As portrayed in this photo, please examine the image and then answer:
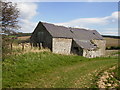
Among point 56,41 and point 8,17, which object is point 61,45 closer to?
point 56,41

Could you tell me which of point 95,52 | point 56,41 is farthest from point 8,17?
point 95,52

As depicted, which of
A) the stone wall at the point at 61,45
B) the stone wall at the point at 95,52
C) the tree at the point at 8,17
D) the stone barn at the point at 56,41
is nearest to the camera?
the tree at the point at 8,17

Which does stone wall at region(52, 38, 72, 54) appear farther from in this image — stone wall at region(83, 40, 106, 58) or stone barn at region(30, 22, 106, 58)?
stone wall at region(83, 40, 106, 58)

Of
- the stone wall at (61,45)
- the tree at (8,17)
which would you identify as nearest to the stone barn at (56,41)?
the stone wall at (61,45)

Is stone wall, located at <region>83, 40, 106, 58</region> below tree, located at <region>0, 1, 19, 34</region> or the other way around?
below

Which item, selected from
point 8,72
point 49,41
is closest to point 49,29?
point 49,41

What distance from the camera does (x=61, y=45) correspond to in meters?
23.8

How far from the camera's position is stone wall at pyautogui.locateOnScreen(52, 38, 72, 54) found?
22.4 m

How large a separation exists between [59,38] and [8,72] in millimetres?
15060

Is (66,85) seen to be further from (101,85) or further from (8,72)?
(8,72)

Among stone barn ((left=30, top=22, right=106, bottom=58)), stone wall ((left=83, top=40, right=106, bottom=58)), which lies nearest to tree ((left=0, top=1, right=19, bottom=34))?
stone barn ((left=30, top=22, right=106, bottom=58))

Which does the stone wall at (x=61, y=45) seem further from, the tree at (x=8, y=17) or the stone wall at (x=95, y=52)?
the tree at (x=8, y=17)

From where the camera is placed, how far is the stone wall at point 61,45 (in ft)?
73.6

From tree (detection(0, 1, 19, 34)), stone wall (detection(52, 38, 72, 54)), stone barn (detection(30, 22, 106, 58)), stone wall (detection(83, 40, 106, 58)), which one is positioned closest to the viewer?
tree (detection(0, 1, 19, 34))
